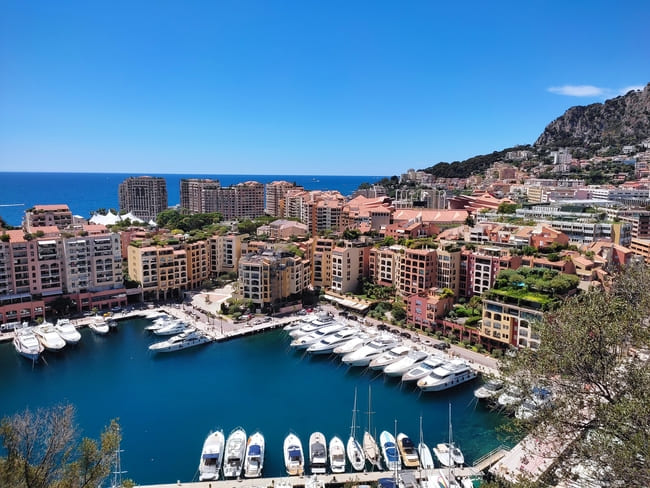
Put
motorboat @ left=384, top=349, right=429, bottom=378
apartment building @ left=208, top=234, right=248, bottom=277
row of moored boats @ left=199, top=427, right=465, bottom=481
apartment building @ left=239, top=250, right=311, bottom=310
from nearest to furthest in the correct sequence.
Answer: row of moored boats @ left=199, top=427, right=465, bottom=481
motorboat @ left=384, top=349, right=429, bottom=378
apartment building @ left=239, top=250, right=311, bottom=310
apartment building @ left=208, top=234, right=248, bottom=277

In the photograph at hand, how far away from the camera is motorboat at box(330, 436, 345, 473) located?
1939cm

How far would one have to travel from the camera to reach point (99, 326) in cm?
3553

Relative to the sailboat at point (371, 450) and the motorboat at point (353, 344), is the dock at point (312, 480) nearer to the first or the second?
the sailboat at point (371, 450)

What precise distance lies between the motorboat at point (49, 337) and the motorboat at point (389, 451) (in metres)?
22.5

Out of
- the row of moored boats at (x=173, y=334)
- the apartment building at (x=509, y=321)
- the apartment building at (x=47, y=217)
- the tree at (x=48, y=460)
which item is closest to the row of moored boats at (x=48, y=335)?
the row of moored boats at (x=173, y=334)

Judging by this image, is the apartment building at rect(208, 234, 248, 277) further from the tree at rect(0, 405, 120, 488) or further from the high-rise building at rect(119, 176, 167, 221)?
the high-rise building at rect(119, 176, 167, 221)

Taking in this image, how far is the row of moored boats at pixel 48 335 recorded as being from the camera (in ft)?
101

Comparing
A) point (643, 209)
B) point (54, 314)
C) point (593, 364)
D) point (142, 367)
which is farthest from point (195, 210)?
point (593, 364)

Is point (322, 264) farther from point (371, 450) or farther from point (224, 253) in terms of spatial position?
point (371, 450)

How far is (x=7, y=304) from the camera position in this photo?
36.0 m

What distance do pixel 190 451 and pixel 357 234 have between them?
3118cm

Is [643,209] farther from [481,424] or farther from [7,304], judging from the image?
[7,304]

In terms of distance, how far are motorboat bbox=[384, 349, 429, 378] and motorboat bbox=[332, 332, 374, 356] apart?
3.25 meters

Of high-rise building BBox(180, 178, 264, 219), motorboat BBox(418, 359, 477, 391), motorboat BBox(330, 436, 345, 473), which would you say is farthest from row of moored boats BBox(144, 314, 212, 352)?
high-rise building BBox(180, 178, 264, 219)
